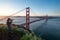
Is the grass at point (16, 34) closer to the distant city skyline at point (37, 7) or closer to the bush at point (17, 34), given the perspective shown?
the bush at point (17, 34)

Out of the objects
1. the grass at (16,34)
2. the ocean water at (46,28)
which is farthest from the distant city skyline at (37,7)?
the grass at (16,34)

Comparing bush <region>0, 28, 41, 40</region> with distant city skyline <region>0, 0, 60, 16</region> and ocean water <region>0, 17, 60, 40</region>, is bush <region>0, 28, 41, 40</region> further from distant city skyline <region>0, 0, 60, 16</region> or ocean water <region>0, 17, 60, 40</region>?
distant city skyline <region>0, 0, 60, 16</region>

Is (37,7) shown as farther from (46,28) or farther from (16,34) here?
(16,34)

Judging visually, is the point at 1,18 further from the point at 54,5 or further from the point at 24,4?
the point at 54,5

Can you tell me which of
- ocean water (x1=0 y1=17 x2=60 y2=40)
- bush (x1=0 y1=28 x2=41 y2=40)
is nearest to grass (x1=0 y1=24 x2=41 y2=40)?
bush (x1=0 y1=28 x2=41 y2=40)

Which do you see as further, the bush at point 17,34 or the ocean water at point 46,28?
the ocean water at point 46,28

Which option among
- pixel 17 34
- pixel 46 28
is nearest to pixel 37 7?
pixel 46 28

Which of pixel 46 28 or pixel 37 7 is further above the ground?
pixel 37 7

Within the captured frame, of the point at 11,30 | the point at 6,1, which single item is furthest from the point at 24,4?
the point at 11,30
